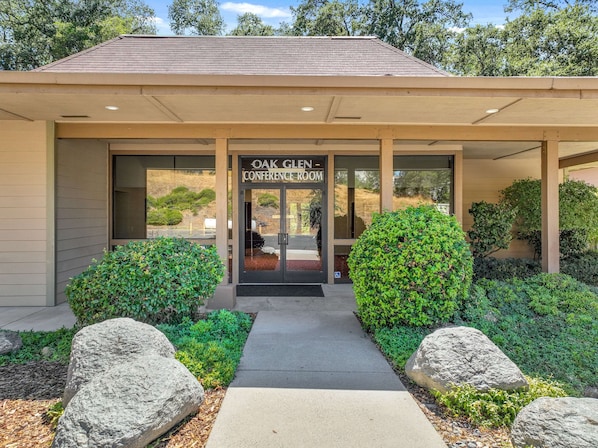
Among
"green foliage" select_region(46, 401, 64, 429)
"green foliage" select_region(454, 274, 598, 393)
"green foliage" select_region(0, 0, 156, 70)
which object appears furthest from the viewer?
"green foliage" select_region(0, 0, 156, 70)

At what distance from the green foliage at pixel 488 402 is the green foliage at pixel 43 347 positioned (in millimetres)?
3524

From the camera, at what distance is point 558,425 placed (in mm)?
2186

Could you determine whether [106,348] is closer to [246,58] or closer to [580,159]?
[246,58]

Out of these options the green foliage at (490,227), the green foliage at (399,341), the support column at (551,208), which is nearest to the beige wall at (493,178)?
the green foliage at (490,227)

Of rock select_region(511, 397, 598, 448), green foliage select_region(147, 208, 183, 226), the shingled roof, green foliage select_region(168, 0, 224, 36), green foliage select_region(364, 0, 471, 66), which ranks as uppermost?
green foliage select_region(168, 0, 224, 36)

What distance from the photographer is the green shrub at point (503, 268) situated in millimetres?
7980

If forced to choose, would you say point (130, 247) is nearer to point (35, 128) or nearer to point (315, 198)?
point (35, 128)

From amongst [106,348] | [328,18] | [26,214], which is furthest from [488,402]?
[328,18]

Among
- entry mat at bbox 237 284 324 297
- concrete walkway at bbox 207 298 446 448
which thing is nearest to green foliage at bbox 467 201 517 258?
entry mat at bbox 237 284 324 297

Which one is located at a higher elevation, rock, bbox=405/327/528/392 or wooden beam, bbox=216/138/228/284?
wooden beam, bbox=216/138/228/284

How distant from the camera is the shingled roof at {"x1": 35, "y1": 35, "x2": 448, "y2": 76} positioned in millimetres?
6629

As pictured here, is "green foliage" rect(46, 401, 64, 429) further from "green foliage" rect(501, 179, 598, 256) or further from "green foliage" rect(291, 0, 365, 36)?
"green foliage" rect(291, 0, 365, 36)

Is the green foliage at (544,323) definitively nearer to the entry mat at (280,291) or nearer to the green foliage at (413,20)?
the entry mat at (280,291)

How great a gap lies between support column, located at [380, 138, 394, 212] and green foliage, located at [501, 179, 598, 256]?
423 cm
